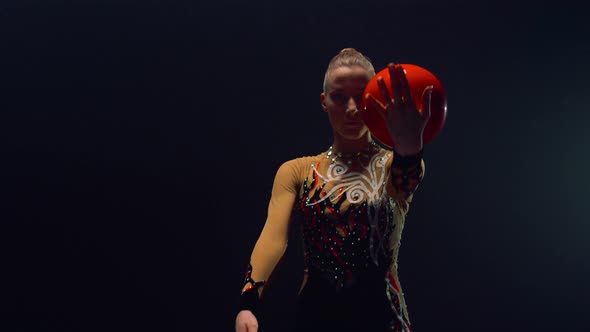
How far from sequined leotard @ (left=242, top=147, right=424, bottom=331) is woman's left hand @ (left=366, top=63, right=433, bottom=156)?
13 centimetres

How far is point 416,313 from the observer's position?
208 cm

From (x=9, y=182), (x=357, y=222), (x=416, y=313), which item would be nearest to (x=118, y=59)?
(x=9, y=182)

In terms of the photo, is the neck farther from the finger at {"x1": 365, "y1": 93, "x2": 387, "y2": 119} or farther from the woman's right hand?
the woman's right hand

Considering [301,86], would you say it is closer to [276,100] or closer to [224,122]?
[276,100]

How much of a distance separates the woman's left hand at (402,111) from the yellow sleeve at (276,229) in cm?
41

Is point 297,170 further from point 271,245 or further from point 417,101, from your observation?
point 417,101

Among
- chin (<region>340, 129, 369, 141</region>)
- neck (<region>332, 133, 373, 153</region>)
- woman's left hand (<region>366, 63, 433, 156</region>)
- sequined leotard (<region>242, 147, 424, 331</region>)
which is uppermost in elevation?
woman's left hand (<region>366, 63, 433, 156</region>)

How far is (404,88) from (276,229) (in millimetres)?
552

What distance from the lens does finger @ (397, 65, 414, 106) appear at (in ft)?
3.60

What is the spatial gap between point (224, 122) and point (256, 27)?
460 millimetres

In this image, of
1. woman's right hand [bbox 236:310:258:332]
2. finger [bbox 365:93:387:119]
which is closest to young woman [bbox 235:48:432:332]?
woman's right hand [bbox 236:310:258:332]

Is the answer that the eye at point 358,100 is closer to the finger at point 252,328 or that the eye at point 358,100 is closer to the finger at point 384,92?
the finger at point 384,92

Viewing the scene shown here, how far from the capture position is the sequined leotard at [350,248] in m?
1.31

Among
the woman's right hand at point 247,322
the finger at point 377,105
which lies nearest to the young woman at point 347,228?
the woman's right hand at point 247,322
